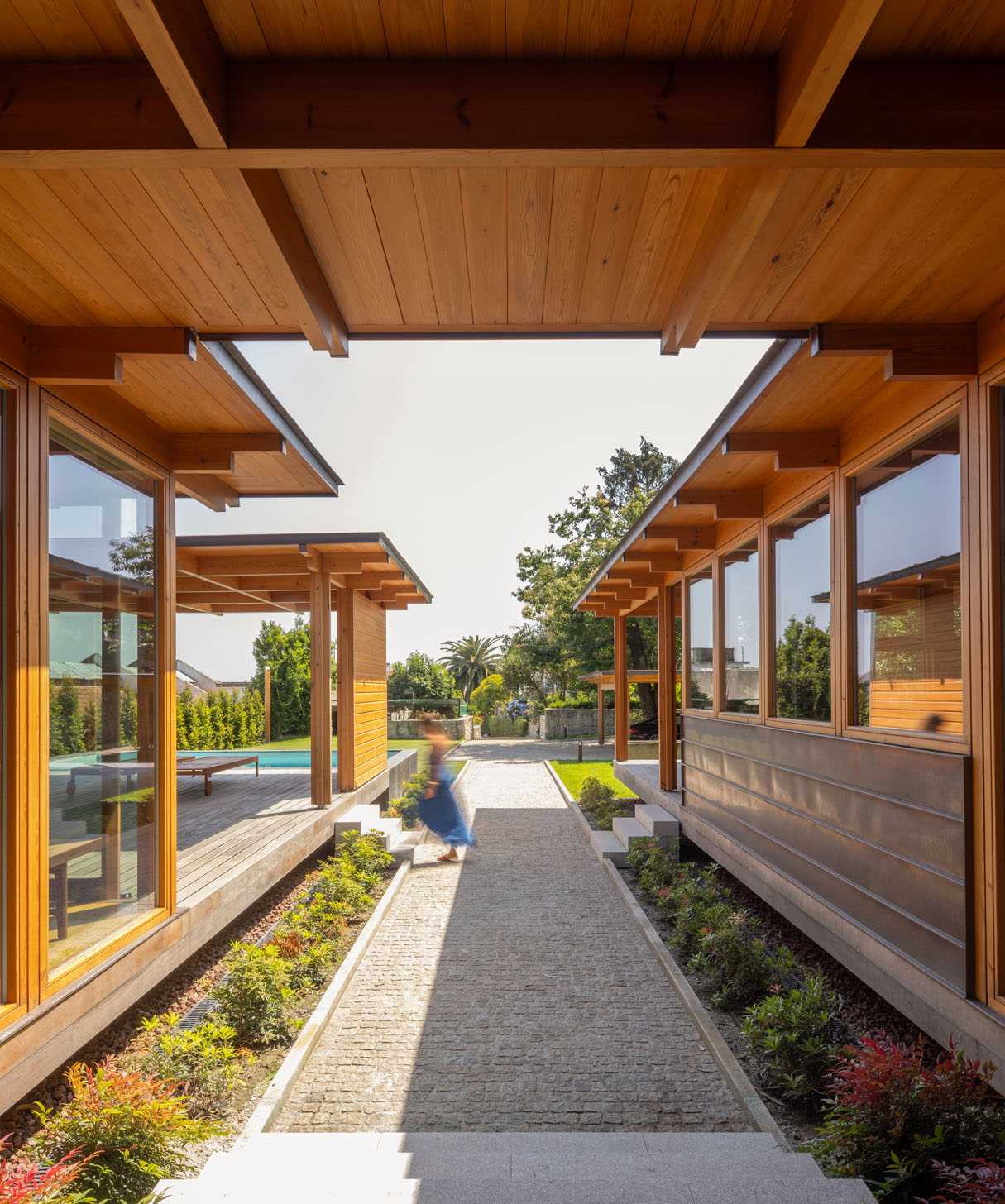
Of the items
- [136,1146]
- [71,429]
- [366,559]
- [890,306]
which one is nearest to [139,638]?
[71,429]

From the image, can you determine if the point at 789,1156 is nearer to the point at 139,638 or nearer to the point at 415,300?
the point at 415,300

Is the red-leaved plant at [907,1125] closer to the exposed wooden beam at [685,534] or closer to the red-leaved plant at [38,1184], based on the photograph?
the red-leaved plant at [38,1184]

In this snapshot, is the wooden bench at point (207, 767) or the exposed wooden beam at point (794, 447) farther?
the wooden bench at point (207, 767)

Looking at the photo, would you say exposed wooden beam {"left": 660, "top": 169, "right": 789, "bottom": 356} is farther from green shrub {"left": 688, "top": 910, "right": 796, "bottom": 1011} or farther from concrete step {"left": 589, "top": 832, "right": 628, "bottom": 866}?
concrete step {"left": 589, "top": 832, "right": 628, "bottom": 866}

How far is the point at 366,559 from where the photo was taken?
1053 cm

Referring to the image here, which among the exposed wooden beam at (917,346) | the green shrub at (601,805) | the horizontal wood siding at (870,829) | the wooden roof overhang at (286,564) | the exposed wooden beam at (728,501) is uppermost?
the exposed wooden beam at (917,346)

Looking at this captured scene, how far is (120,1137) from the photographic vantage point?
3.08m

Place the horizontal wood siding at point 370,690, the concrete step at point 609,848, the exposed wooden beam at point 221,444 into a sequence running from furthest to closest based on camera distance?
the horizontal wood siding at point 370,690, the concrete step at point 609,848, the exposed wooden beam at point 221,444

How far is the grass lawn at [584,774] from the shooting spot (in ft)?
53.6

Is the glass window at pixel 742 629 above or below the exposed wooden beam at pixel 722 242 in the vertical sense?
below

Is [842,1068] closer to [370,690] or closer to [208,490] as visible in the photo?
[208,490]

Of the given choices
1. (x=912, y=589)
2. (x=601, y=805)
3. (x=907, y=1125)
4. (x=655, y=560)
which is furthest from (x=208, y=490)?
(x=601, y=805)

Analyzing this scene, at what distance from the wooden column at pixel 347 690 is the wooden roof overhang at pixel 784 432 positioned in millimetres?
5144

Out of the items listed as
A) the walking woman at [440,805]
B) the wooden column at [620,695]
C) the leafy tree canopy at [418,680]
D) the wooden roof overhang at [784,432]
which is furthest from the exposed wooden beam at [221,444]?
the leafy tree canopy at [418,680]
